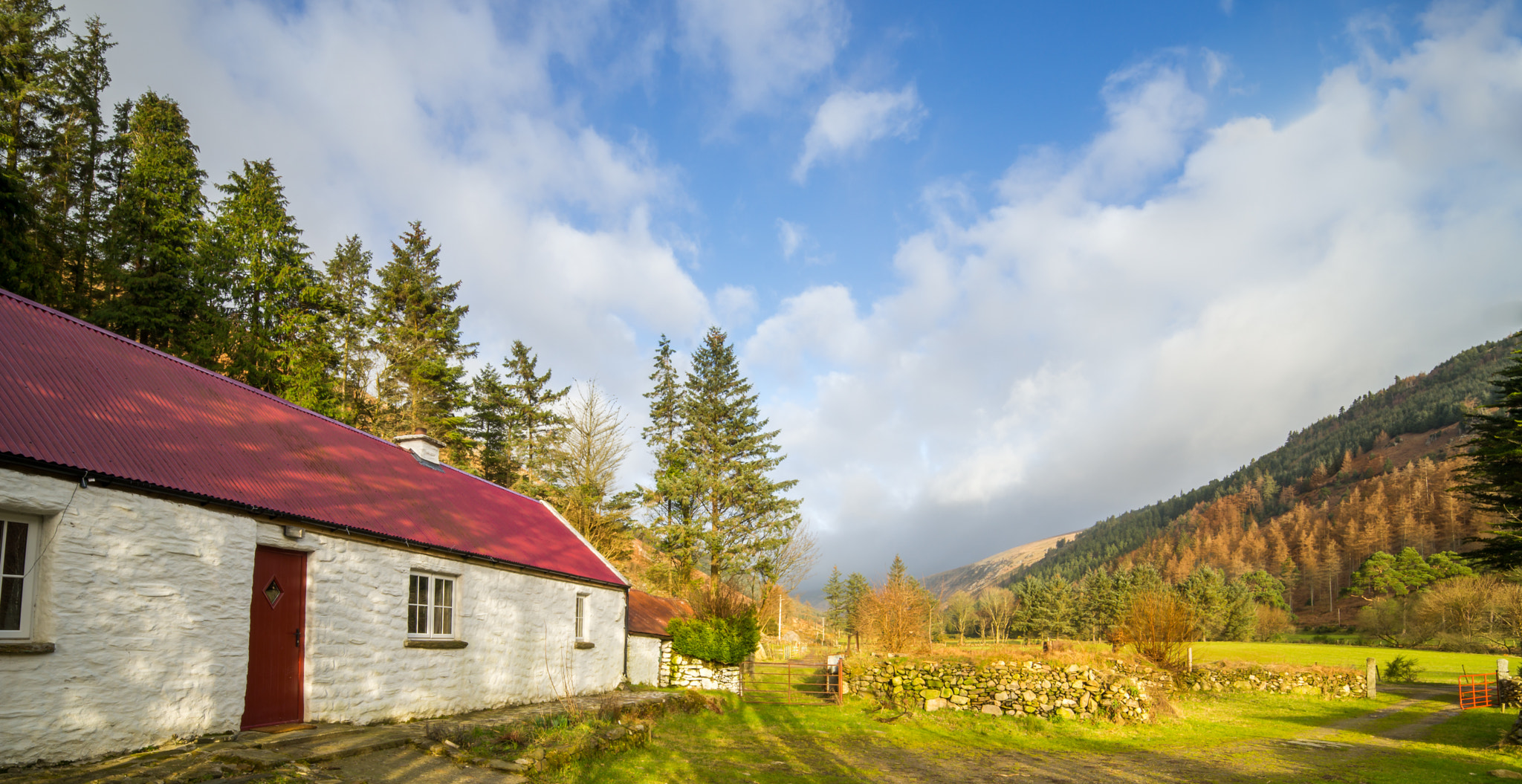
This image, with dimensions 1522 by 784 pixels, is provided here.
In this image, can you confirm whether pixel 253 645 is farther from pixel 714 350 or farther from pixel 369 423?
pixel 714 350

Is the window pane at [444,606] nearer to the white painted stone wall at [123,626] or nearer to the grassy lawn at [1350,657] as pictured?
the white painted stone wall at [123,626]

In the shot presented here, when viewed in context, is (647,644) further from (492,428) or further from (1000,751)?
(492,428)

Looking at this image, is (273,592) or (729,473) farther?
(729,473)

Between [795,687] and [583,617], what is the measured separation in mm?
10616

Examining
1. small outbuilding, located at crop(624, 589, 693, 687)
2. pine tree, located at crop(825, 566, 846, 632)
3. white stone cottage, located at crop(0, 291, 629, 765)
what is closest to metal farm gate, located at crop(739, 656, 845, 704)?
small outbuilding, located at crop(624, 589, 693, 687)

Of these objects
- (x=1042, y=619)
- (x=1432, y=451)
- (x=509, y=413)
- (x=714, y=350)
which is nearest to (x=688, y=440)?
(x=714, y=350)

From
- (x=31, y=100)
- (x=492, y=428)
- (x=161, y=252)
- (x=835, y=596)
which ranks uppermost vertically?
(x=31, y=100)

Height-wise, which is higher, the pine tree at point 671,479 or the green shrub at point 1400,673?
the pine tree at point 671,479

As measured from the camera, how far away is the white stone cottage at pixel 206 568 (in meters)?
6.62

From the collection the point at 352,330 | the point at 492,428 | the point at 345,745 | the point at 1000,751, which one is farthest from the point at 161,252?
the point at 1000,751

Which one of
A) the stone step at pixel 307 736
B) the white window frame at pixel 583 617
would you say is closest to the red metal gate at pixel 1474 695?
the white window frame at pixel 583 617

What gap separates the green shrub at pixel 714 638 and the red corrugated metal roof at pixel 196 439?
6.97m

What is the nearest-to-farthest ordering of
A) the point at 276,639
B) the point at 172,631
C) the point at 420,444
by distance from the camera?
the point at 172,631 < the point at 276,639 < the point at 420,444

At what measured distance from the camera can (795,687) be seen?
2445 cm
